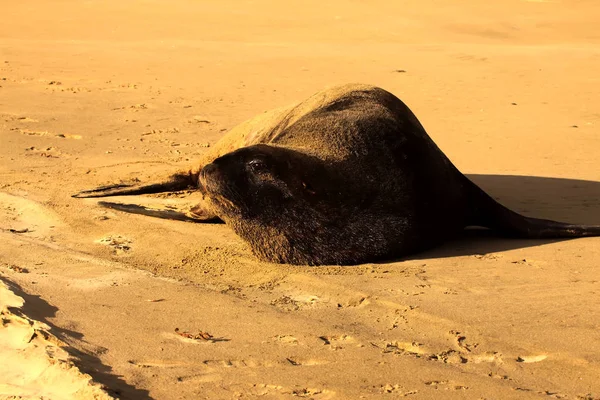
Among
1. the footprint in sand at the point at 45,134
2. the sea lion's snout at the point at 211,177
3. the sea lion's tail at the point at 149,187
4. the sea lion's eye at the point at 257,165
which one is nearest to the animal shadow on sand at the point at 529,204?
the sea lion's eye at the point at 257,165

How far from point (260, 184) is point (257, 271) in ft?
1.76

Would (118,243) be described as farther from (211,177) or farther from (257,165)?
(257,165)

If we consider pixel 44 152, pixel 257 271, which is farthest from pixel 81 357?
pixel 44 152

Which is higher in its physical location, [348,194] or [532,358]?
[348,194]

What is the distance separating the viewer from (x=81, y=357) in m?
3.87

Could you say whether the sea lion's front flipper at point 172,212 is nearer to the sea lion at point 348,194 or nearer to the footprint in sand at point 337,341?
the sea lion at point 348,194

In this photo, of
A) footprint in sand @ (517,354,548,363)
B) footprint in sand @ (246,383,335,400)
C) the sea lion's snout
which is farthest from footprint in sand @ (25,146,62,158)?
footprint in sand @ (517,354,548,363)

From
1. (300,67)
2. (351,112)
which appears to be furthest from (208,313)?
(300,67)

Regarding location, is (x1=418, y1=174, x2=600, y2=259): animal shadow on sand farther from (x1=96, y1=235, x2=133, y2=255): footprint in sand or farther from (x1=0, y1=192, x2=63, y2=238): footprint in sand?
(x1=0, y1=192, x2=63, y2=238): footprint in sand

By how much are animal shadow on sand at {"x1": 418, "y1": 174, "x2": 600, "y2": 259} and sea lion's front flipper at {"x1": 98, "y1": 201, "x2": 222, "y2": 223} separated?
5.17 feet

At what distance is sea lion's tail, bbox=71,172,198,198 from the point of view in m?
7.46

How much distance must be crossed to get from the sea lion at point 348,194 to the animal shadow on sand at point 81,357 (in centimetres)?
140

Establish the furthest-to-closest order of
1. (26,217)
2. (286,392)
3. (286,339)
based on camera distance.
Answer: (26,217) < (286,339) < (286,392)

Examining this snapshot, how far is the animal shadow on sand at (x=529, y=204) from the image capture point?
6.13 m
